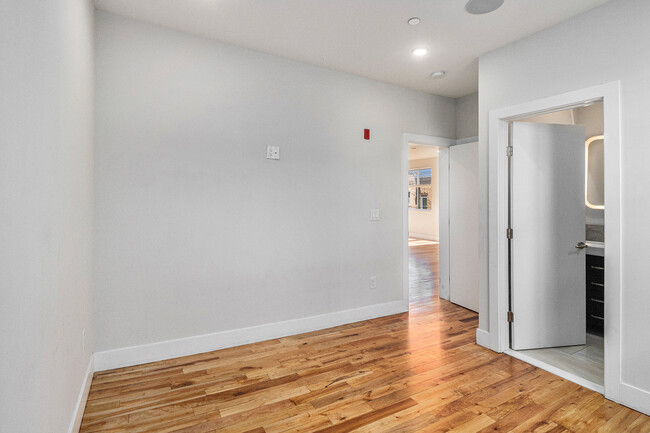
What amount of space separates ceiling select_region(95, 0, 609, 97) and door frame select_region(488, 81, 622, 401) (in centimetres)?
63

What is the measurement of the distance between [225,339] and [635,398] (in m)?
3.05

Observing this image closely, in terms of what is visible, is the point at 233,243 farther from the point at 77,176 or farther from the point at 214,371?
the point at 77,176

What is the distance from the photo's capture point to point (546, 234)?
9.94 feet

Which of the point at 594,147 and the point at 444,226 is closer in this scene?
the point at 594,147

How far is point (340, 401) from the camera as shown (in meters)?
2.21

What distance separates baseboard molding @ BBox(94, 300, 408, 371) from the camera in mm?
2625

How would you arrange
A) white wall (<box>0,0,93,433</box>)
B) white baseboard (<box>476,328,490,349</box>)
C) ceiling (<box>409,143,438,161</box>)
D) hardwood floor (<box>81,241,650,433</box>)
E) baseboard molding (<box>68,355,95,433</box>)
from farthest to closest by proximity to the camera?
ceiling (<box>409,143,438,161</box>), white baseboard (<box>476,328,490,349</box>), hardwood floor (<box>81,241,650,433</box>), baseboard molding (<box>68,355,95,433</box>), white wall (<box>0,0,93,433</box>)

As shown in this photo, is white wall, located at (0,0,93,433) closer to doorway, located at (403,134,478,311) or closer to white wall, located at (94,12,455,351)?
white wall, located at (94,12,455,351)

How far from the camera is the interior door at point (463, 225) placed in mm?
4109

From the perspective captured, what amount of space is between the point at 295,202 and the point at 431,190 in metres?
8.64

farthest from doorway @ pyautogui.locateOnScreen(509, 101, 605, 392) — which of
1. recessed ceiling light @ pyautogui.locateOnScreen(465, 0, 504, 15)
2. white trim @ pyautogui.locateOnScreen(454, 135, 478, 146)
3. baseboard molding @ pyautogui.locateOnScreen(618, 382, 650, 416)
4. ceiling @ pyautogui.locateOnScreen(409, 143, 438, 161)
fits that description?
ceiling @ pyautogui.locateOnScreen(409, 143, 438, 161)

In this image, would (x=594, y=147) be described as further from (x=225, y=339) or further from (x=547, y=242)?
(x=225, y=339)

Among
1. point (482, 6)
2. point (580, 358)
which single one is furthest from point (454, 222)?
point (482, 6)

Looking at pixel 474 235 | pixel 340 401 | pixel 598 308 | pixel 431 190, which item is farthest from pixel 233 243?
pixel 431 190
